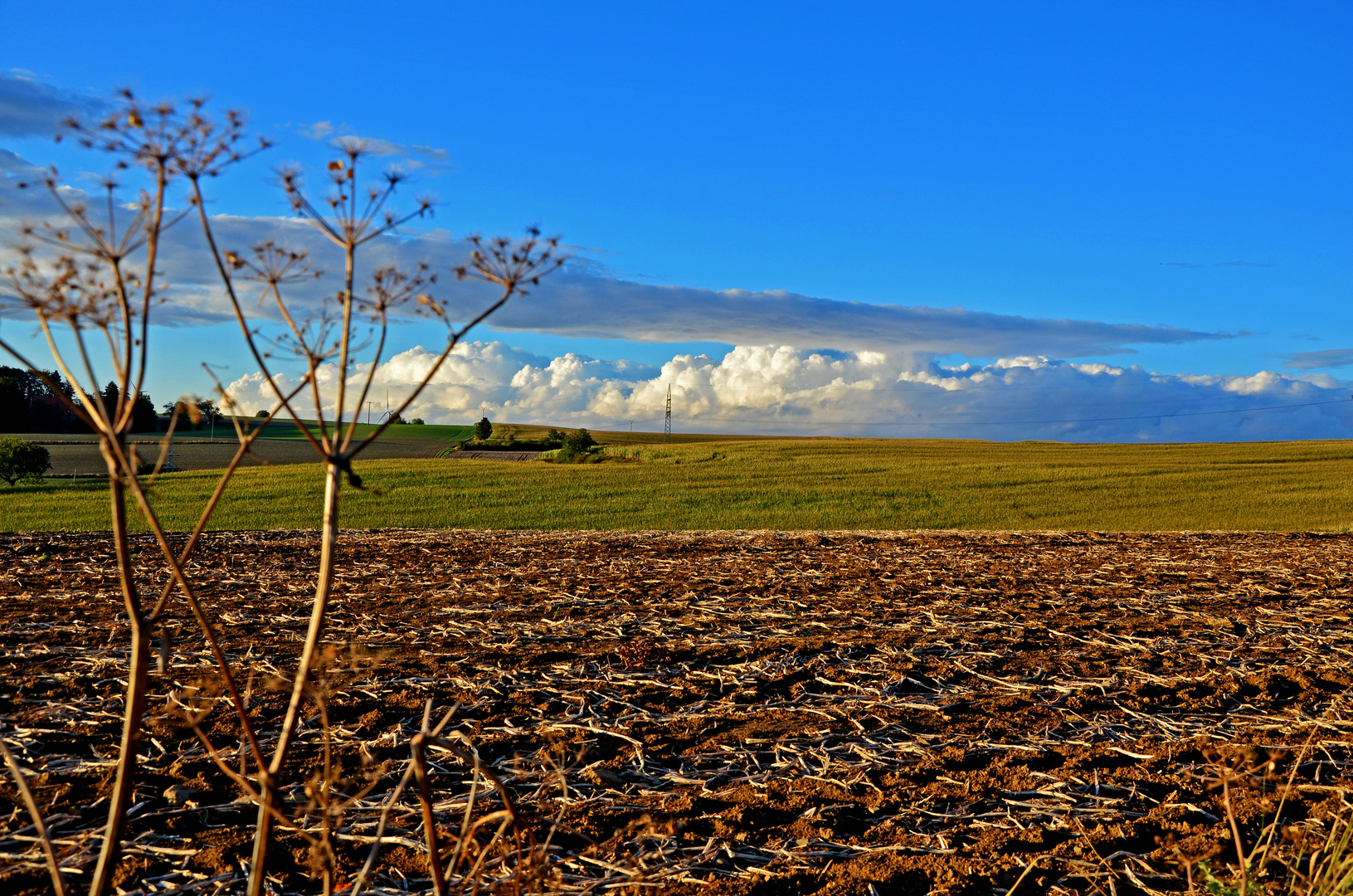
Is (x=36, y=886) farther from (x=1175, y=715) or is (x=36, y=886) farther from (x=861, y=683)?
(x=1175, y=715)

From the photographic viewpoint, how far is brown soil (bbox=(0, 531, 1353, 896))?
315cm

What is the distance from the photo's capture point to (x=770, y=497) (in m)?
28.6

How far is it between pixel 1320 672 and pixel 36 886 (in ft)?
21.8

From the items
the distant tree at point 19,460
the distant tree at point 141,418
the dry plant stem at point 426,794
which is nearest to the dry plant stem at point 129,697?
the distant tree at point 141,418

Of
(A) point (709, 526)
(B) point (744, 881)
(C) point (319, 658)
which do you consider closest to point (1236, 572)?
(B) point (744, 881)

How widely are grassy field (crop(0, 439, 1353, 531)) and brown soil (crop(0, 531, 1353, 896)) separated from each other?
47.2 ft

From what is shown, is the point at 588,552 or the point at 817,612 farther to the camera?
the point at 588,552

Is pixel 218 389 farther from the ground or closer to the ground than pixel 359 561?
farther from the ground

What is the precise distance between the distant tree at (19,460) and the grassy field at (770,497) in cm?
128

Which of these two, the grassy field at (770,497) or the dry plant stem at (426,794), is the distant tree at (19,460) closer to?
the grassy field at (770,497)

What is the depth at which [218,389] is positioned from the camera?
1.76 m

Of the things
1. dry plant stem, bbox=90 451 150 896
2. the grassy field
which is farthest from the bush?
dry plant stem, bbox=90 451 150 896

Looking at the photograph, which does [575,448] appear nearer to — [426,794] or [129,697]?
[129,697]

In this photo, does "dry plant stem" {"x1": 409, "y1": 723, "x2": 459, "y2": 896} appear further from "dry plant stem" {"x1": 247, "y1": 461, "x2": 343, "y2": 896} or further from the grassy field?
the grassy field
